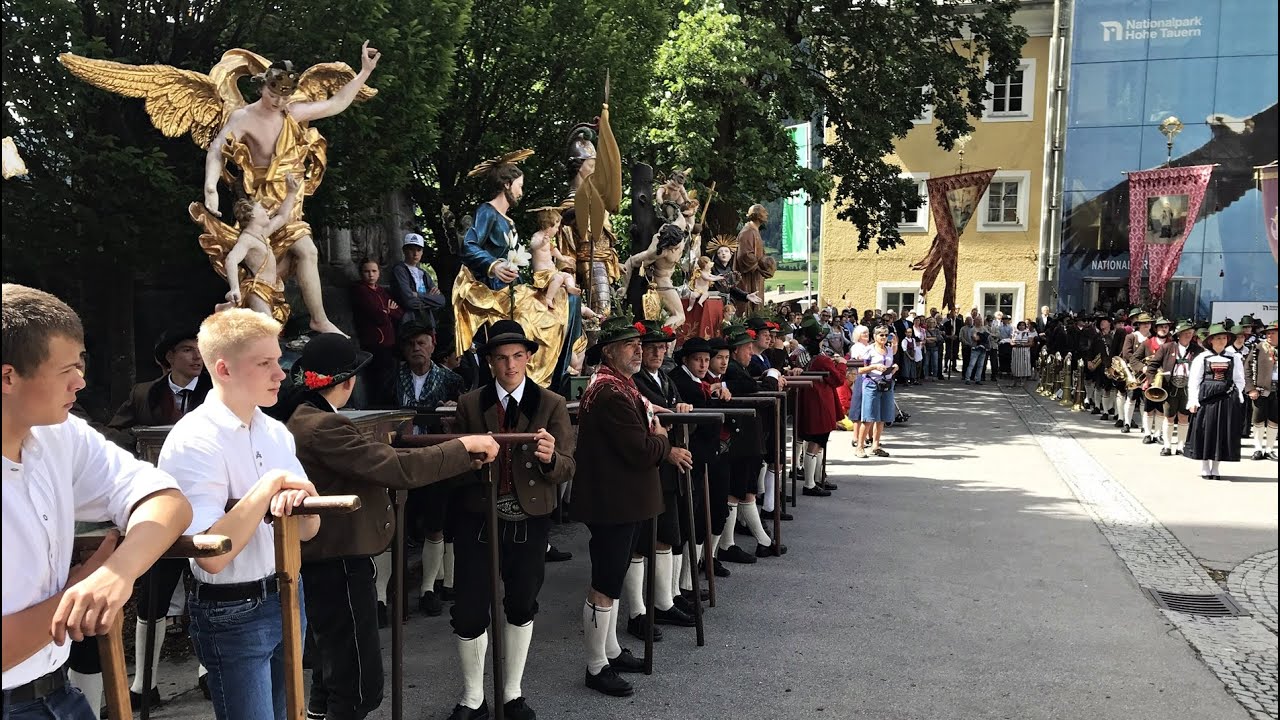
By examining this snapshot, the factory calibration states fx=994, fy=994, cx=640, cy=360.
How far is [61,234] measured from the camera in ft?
28.5

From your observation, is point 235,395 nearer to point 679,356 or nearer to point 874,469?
point 679,356

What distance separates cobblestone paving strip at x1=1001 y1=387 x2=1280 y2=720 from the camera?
6004mm

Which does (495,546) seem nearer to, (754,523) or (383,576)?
(383,576)

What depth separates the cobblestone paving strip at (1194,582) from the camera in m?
Result: 6.00

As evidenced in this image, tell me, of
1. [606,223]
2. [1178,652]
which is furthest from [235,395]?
[606,223]

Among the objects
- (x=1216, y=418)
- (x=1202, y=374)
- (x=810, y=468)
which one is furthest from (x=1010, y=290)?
(x=810, y=468)

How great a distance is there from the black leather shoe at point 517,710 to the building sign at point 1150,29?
108ft

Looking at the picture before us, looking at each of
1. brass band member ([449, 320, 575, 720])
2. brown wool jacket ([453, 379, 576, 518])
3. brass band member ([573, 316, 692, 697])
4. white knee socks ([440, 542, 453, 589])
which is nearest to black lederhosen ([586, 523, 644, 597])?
brass band member ([573, 316, 692, 697])

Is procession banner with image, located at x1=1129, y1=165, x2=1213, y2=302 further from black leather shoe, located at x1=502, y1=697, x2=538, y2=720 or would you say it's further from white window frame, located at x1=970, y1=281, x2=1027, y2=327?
black leather shoe, located at x1=502, y1=697, x2=538, y2=720

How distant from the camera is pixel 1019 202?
34688 mm

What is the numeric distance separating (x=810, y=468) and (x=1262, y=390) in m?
7.59

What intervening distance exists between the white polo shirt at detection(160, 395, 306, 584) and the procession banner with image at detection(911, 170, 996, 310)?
2555 cm

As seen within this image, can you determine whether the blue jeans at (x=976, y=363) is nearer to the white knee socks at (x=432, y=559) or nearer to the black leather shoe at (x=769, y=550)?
the black leather shoe at (x=769, y=550)

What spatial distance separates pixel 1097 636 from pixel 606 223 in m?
6.27
